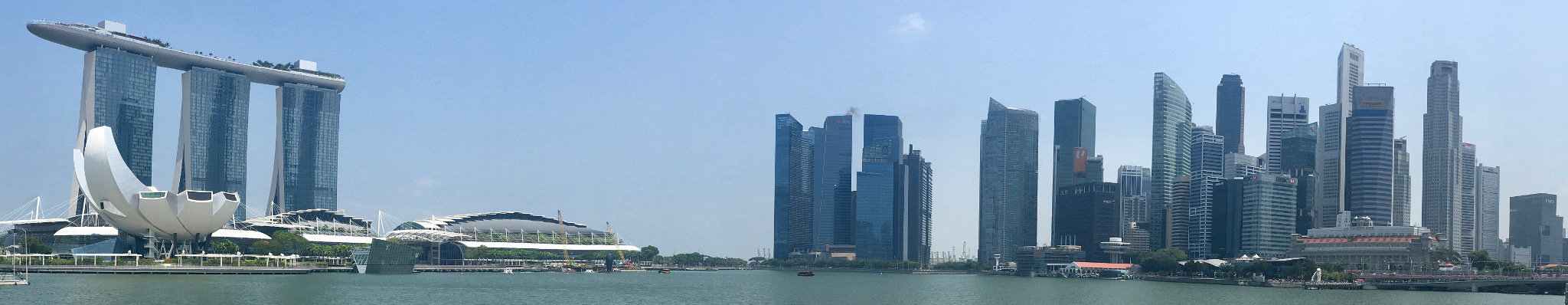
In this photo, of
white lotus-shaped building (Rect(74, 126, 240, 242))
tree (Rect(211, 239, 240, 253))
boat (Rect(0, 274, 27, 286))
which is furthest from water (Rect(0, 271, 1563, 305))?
tree (Rect(211, 239, 240, 253))

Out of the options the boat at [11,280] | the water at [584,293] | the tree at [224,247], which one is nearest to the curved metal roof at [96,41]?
the tree at [224,247]

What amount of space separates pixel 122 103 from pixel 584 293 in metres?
106

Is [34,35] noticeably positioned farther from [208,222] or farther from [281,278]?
[281,278]

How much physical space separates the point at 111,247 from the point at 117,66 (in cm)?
4628

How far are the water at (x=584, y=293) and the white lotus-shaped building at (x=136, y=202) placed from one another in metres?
13.8

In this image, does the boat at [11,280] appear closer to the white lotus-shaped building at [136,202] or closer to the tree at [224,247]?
the white lotus-shaped building at [136,202]

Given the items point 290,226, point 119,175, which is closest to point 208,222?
point 119,175

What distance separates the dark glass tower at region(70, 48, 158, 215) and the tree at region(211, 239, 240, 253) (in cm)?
2617

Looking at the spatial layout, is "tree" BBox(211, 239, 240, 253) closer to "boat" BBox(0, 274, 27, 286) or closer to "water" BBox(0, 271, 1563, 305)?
"water" BBox(0, 271, 1563, 305)

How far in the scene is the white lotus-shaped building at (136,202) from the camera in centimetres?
12219

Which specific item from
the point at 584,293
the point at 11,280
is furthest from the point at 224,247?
the point at 584,293

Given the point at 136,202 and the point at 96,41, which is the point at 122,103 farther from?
the point at 136,202

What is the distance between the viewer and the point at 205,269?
402ft

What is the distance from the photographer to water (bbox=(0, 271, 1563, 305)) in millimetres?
81812
